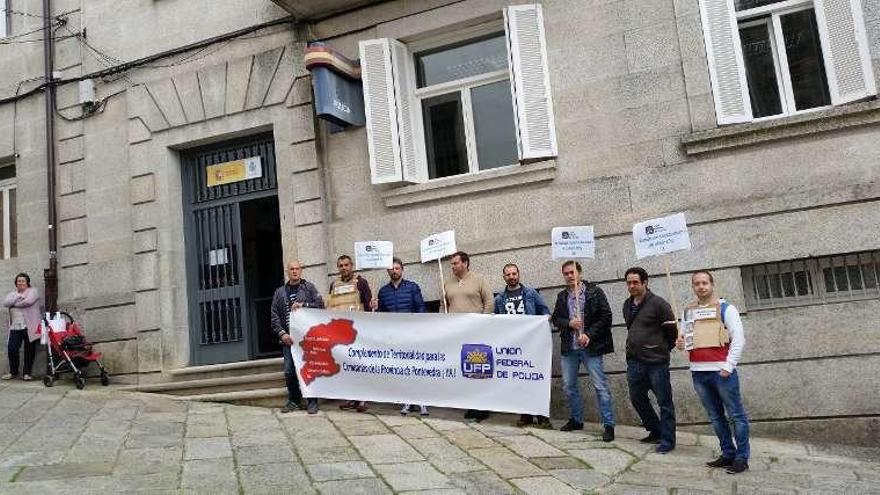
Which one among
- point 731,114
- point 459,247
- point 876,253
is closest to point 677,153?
point 731,114

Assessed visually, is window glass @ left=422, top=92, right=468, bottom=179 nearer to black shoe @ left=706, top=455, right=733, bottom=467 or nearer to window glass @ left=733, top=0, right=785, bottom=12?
window glass @ left=733, top=0, right=785, bottom=12

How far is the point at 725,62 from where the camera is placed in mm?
7730

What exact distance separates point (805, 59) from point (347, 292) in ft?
18.8

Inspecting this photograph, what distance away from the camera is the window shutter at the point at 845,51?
23.8ft

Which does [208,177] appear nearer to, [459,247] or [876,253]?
[459,247]

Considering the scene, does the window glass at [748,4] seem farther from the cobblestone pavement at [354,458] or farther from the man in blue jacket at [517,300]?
the cobblestone pavement at [354,458]

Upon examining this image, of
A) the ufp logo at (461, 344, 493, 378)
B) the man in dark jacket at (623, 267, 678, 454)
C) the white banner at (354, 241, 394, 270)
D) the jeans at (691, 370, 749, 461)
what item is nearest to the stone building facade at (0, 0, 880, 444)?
the white banner at (354, 241, 394, 270)

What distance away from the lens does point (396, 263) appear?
8367 mm

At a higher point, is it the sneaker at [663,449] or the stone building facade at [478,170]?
the stone building facade at [478,170]

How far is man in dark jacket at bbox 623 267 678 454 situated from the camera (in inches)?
254

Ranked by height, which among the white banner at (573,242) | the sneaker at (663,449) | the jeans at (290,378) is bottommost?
the sneaker at (663,449)

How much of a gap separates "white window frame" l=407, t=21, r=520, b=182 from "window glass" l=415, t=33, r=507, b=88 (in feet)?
0.22

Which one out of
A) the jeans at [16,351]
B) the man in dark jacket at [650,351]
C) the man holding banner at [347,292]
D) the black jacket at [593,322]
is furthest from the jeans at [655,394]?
the jeans at [16,351]

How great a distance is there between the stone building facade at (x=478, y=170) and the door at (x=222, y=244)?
4cm
